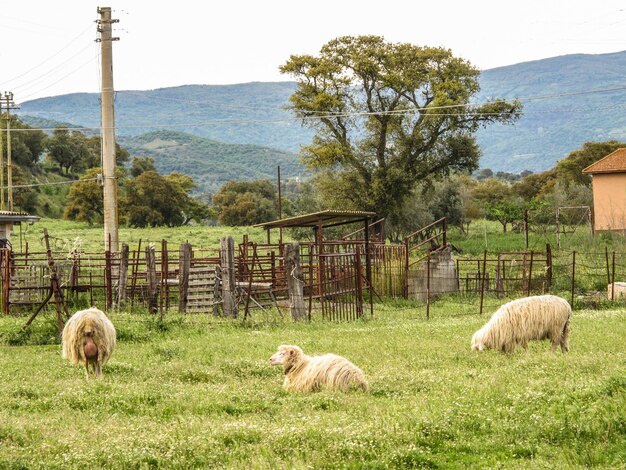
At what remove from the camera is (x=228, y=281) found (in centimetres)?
2452

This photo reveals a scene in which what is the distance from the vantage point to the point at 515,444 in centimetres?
880

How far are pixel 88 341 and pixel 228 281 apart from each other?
10.3 meters

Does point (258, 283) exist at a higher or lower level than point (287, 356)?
higher

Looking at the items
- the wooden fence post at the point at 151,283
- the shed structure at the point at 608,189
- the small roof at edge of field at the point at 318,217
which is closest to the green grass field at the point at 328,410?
the wooden fence post at the point at 151,283

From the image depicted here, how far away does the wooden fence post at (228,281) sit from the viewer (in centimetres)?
2447

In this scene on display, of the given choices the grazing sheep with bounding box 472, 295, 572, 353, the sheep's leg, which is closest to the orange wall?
the sheep's leg

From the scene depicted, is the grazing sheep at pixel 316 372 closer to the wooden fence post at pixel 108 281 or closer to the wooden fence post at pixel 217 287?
the wooden fence post at pixel 108 281

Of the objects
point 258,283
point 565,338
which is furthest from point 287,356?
point 258,283

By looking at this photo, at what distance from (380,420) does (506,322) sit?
224 inches

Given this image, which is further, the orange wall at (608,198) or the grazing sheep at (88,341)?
the orange wall at (608,198)

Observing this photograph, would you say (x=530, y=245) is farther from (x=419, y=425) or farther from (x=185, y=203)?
(x=419, y=425)

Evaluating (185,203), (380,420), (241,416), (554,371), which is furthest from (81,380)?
(185,203)

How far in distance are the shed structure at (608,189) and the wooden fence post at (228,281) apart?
29493mm

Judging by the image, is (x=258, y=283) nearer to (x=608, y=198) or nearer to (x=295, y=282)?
(x=295, y=282)
